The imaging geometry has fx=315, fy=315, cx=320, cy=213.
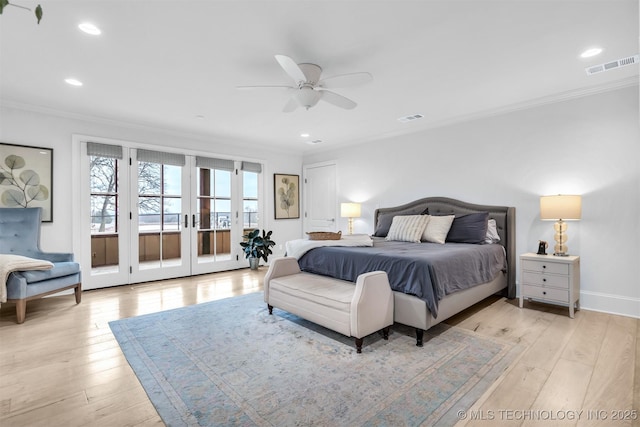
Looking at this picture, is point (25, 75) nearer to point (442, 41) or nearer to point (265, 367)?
point (265, 367)

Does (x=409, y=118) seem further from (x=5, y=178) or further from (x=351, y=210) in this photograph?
(x=5, y=178)

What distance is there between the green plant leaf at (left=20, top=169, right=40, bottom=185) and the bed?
3.48m

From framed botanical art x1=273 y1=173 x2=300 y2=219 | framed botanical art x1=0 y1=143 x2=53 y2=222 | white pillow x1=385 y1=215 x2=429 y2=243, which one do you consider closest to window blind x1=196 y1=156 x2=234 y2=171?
framed botanical art x1=273 y1=173 x2=300 y2=219

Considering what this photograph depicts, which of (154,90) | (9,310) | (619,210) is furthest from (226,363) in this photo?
(619,210)

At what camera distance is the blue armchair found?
3.33 meters

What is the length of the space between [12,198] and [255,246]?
330cm

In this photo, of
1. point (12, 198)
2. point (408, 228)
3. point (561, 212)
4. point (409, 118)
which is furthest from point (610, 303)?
point (12, 198)

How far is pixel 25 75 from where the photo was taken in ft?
10.0

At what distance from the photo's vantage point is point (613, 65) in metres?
2.89

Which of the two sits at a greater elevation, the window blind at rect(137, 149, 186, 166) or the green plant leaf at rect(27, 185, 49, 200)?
the window blind at rect(137, 149, 186, 166)

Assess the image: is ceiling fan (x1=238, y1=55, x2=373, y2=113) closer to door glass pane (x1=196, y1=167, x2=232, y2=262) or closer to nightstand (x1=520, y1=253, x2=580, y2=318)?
nightstand (x1=520, y1=253, x2=580, y2=318)

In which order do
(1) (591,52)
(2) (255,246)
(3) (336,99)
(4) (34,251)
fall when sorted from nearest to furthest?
(1) (591,52) < (3) (336,99) < (4) (34,251) < (2) (255,246)

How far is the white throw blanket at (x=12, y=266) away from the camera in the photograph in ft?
10.0

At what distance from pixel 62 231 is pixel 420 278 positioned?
4524mm
